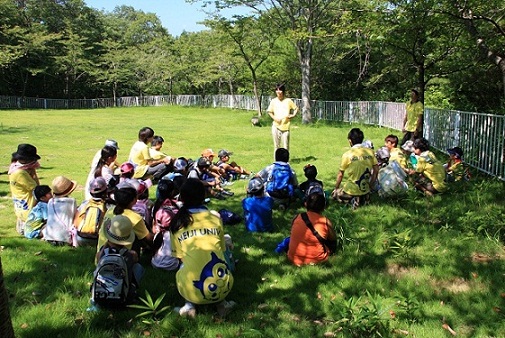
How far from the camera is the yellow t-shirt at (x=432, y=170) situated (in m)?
7.27

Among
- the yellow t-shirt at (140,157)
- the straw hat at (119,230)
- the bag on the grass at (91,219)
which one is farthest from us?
the yellow t-shirt at (140,157)

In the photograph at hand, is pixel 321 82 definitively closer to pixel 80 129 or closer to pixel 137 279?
pixel 80 129

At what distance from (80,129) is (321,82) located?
18.2m

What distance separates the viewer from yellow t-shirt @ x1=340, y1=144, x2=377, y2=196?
6.67m

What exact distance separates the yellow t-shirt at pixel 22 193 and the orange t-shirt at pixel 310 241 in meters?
3.68

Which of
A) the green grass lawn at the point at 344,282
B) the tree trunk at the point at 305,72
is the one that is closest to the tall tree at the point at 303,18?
the tree trunk at the point at 305,72

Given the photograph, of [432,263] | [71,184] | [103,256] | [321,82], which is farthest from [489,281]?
[321,82]

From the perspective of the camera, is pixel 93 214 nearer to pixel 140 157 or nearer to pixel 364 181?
pixel 140 157

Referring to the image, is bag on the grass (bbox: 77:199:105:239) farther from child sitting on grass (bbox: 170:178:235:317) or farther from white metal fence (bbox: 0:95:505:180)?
white metal fence (bbox: 0:95:505:180)

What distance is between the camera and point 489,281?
4301 mm

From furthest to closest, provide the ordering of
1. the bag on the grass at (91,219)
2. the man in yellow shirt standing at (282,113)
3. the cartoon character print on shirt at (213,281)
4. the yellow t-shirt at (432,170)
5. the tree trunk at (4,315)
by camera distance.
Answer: the man in yellow shirt standing at (282,113)
the yellow t-shirt at (432,170)
the bag on the grass at (91,219)
the cartoon character print on shirt at (213,281)
the tree trunk at (4,315)

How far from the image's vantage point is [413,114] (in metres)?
11.0

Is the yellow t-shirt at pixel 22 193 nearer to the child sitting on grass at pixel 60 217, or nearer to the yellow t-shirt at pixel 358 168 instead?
the child sitting on grass at pixel 60 217

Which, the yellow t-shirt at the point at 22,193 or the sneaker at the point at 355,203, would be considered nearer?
the yellow t-shirt at the point at 22,193
